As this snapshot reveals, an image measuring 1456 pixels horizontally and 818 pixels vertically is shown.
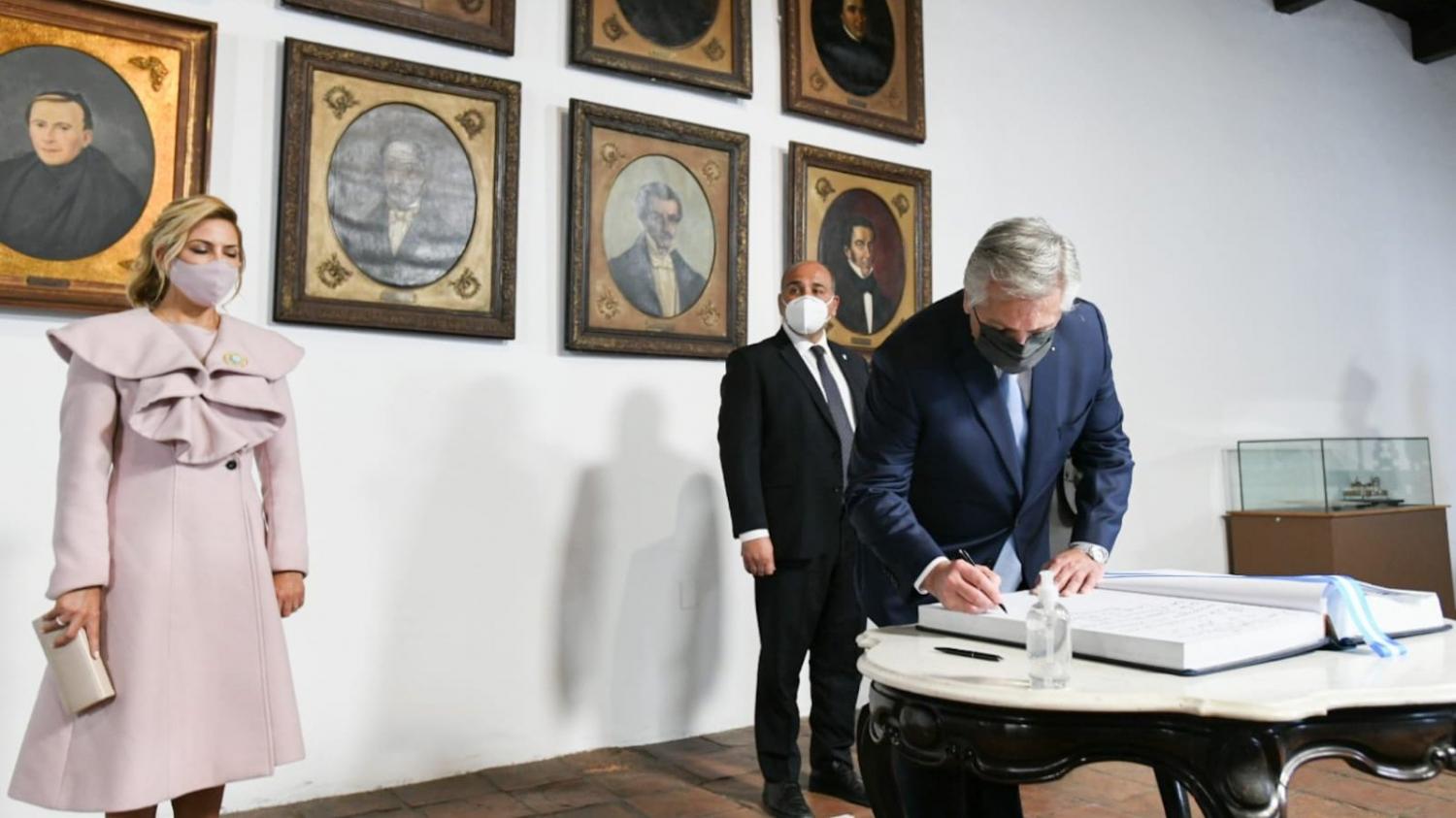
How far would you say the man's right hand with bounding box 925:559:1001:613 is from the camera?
1.62 m

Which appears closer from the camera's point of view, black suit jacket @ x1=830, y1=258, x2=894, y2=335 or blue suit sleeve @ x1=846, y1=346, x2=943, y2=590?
blue suit sleeve @ x1=846, y1=346, x2=943, y2=590

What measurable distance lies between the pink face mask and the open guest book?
1.81 meters

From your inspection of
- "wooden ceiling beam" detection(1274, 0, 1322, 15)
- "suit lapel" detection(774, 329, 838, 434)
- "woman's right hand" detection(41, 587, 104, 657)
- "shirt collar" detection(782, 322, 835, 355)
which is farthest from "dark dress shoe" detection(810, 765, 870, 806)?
"wooden ceiling beam" detection(1274, 0, 1322, 15)

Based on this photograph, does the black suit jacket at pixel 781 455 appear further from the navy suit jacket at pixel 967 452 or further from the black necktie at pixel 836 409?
the navy suit jacket at pixel 967 452

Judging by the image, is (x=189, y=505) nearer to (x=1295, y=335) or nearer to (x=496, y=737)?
(x=496, y=737)

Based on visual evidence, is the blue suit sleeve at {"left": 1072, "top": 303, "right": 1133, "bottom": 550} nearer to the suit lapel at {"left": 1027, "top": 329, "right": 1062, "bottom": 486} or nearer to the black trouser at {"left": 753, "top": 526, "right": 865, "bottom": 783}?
the suit lapel at {"left": 1027, "top": 329, "right": 1062, "bottom": 486}

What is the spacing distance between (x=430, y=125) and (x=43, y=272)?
4.48 feet

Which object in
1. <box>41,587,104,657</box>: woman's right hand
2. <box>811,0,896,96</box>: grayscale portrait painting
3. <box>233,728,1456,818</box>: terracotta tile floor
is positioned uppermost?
<box>811,0,896,96</box>: grayscale portrait painting

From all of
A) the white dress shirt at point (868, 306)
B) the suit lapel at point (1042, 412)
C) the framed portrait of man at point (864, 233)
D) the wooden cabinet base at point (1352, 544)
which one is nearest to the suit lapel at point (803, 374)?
the framed portrait of man at point (864, 233)

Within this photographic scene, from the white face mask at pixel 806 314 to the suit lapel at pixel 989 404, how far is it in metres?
1.78

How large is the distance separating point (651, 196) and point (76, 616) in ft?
9.18

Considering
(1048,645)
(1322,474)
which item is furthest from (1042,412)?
(1322,474)

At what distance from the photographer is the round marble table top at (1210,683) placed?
115 centimetres

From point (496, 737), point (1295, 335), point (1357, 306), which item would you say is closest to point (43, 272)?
point (496, 737)
